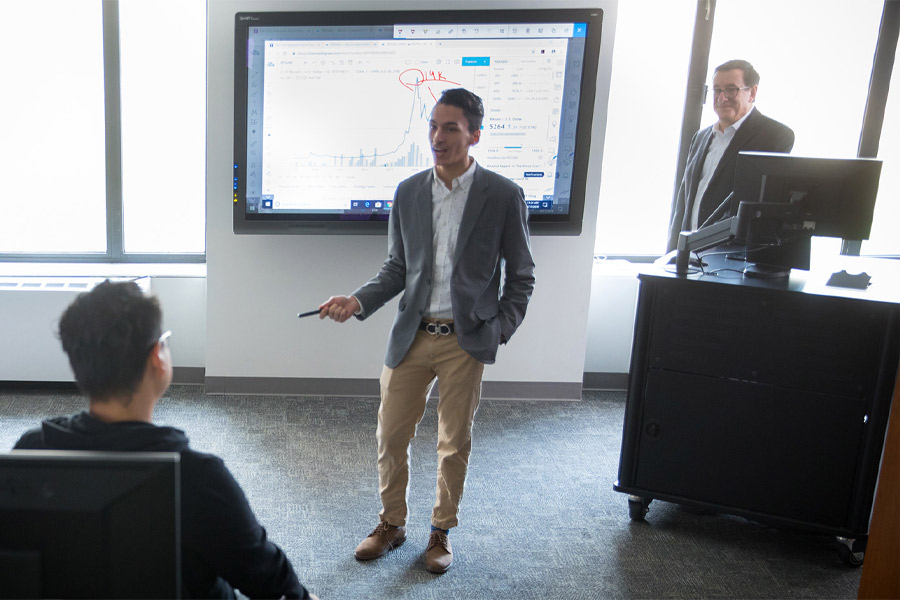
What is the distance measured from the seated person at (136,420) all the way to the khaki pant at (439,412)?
1.27 meters

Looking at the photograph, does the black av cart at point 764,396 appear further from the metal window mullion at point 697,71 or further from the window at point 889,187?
the window at point 889,187

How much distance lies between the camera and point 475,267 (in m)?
2.54

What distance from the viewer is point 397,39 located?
12.5ft

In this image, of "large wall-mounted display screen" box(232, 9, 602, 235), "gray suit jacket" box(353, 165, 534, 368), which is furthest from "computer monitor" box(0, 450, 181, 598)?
"large wall-mounted display screen" box(232, 9, 602, 235)

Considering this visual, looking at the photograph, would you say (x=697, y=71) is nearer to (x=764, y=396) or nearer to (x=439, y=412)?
(x=764, y=396)

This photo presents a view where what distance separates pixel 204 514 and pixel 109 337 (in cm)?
32

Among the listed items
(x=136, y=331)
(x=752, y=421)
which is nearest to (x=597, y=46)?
(x=752, y=421)

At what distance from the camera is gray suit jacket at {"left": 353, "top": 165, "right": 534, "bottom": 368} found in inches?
99.5

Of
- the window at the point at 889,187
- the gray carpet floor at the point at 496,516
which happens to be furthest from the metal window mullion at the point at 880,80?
the gray carpet floor at the point at 496,516

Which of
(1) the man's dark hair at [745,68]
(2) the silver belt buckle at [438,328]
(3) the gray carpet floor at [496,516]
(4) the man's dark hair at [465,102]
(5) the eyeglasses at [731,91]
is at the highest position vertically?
(1) the man's dark hair at [745,68]

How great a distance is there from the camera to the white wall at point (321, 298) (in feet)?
13.3

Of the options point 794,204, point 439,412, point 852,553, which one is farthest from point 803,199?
point 439,412

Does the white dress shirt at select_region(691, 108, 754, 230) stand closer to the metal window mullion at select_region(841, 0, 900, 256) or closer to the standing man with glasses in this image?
the standing man with glasses

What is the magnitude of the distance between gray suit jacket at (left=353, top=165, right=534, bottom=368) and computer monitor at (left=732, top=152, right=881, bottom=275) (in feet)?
2.82
